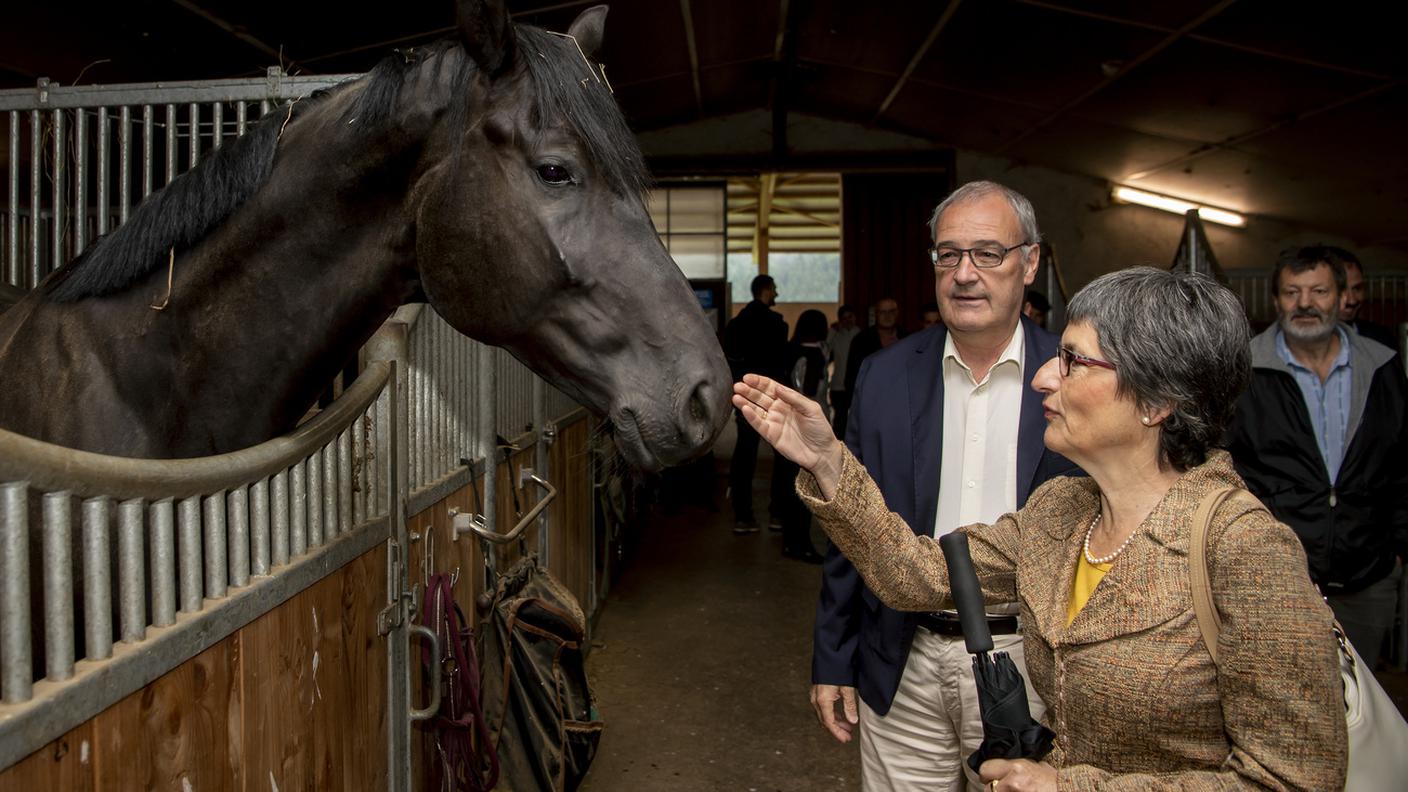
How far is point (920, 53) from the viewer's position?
690cm

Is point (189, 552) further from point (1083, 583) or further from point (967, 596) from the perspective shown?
point (1083, 583)

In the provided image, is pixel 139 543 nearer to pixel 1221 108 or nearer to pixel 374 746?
pixel 374 746

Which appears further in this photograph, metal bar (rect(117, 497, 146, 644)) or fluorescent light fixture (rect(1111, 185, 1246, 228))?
fluorescent light fixture (rect(1111, 185, 1246, 228))

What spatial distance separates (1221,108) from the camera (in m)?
6.11

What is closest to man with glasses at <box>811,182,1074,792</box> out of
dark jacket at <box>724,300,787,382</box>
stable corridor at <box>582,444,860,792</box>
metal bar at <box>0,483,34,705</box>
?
metal bar at <box>0,483,34,705</box>

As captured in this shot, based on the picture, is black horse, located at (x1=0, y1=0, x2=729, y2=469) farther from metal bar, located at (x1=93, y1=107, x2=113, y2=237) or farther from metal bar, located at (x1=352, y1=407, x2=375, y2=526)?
metal bar, located at (x1=93, y1=107, x2=113, y2=237)

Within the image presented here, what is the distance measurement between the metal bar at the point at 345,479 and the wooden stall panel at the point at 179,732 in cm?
42

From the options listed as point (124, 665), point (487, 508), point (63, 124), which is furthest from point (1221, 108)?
point (124, 665)

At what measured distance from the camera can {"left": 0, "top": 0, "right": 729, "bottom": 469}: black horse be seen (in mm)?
1264

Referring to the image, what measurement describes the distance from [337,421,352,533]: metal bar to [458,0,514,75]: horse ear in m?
0.69

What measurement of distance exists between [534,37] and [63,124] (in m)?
1.44

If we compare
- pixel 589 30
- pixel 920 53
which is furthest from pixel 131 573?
pixel 920 53

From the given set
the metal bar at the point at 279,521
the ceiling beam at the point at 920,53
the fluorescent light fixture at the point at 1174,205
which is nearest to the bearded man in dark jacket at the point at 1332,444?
the metal bar at the point at 279,521

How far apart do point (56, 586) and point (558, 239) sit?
72 centimetres
